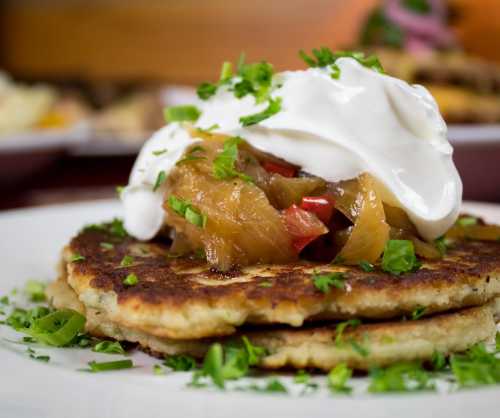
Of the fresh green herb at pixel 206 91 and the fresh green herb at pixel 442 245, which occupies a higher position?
the fresh green herb at pixel 206 91

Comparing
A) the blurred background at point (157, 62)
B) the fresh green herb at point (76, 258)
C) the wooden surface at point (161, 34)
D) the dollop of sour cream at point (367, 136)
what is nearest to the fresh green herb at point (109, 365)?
the fresh green herb at point (76, 258)

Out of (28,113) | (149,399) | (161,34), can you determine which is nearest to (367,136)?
(149,399)

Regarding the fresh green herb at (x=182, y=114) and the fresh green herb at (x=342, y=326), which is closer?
the fresh green herb at (x=342, y=326)

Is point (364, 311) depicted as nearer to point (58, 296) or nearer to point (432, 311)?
point (432, 311)

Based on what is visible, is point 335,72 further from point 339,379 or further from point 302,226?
point 339,379

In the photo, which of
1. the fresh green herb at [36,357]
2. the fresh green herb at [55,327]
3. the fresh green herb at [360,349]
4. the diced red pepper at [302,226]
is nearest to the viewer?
the fresh green herb at [360,349]

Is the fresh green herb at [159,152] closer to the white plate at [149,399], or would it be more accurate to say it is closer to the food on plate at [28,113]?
the white plate at [149,399]

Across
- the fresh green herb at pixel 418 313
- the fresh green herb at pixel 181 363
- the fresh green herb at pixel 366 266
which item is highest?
the fresh green herb at pixel 366 266
